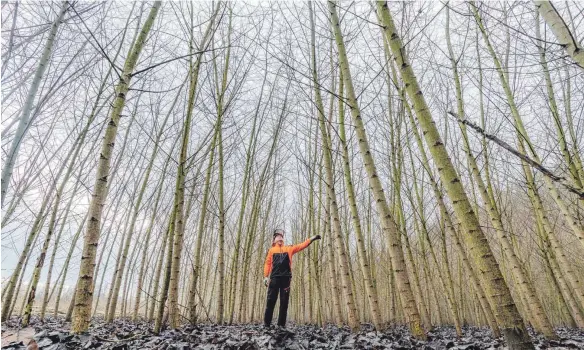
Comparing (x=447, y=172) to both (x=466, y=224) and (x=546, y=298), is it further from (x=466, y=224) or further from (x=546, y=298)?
(x=546, y=298)

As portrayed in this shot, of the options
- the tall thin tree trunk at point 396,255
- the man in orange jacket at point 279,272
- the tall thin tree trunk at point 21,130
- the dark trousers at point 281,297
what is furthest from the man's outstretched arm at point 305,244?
the tall thin tree trunk at point 21,130

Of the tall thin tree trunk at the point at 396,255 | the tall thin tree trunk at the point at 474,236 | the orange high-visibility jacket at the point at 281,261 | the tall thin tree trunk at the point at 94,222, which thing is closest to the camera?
the tall thin tree trunk at the point at 474,236

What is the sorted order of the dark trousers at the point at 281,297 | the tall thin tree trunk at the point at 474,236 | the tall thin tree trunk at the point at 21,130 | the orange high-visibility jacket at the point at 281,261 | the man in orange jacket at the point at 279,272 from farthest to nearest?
the orange high-visibility jacket at the point at 281,261 < the man in orange jacket at the point at 279,272 < the dark trousers at the point at 281,297 < the tall thin tree trunk at the point at 21,130 < the tall thin tree trunk at the point at 474,236

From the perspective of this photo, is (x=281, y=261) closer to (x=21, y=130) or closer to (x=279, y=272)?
(x=279, y=272)

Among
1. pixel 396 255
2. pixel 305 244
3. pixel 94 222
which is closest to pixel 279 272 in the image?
pixel 305 244

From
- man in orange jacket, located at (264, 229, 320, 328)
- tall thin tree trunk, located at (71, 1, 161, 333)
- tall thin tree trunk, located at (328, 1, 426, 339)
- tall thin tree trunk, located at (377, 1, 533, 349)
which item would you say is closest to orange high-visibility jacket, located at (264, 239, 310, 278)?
man in orange jacket, located at (264, 229, 320, 328)

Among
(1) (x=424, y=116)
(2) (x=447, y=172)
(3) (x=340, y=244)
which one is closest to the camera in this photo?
(2) (x=447, y=172)

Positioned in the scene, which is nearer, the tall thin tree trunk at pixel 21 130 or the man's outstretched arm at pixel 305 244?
the tall thin tree trunk at pixel 21 130

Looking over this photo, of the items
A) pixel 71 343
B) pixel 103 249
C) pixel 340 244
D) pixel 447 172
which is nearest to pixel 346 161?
pixel 340 244

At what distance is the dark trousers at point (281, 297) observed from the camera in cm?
516

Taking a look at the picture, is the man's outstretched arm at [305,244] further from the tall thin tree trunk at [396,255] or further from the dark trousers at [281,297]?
the tall thin tree trunk at [396,255]

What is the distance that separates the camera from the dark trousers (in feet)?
16.9

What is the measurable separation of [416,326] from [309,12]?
609cm

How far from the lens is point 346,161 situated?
498 cm
